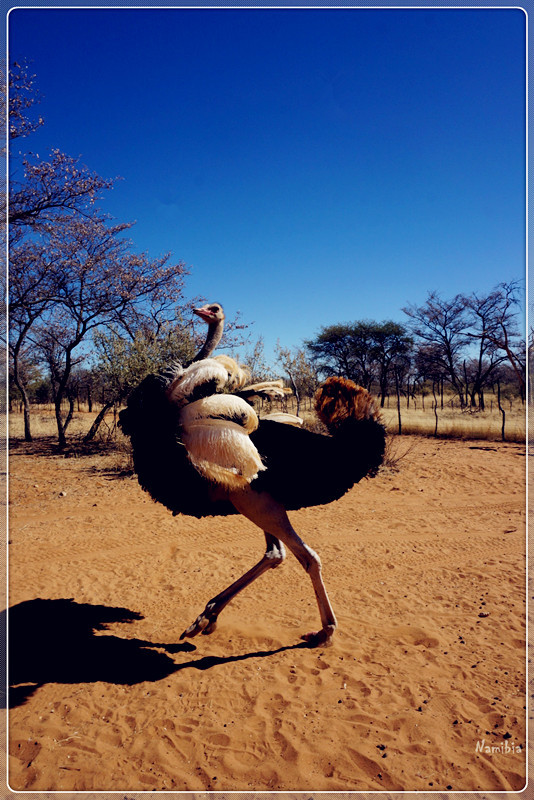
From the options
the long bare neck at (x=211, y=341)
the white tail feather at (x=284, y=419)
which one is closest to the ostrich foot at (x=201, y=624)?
the white tail feather at (x=284, y=419)

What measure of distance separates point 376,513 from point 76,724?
5.47 m

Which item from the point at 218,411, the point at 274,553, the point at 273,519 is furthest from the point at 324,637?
the point at 218,411

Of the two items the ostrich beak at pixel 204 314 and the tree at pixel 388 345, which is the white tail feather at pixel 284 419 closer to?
the ostrich beak at pixel 204 314

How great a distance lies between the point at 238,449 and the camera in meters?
2.67

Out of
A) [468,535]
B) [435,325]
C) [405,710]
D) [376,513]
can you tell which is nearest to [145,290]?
[376,513]

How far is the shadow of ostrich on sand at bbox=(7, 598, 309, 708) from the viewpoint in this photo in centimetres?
310

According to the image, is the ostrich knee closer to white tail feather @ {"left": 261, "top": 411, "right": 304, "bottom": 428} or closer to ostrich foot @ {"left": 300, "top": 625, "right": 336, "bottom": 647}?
ostrich foot @ {"left": 300, "top": 625, "right": 336, "bottom": 647}

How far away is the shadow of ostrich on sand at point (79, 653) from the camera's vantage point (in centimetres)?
310

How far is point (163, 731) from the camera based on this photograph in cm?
256

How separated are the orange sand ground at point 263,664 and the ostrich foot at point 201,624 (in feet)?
0.23

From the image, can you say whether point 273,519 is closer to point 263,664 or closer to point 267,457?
point 267,457

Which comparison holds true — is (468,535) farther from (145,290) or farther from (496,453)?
(145,290)

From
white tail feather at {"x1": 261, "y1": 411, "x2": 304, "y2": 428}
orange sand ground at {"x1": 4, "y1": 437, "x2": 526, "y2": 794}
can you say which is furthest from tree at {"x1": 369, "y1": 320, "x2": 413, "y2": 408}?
white tail feather at {"x1": 261, "y1": 411, "x2": 304, "y2": 428}

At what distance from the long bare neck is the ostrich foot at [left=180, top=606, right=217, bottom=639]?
76.2 inches
